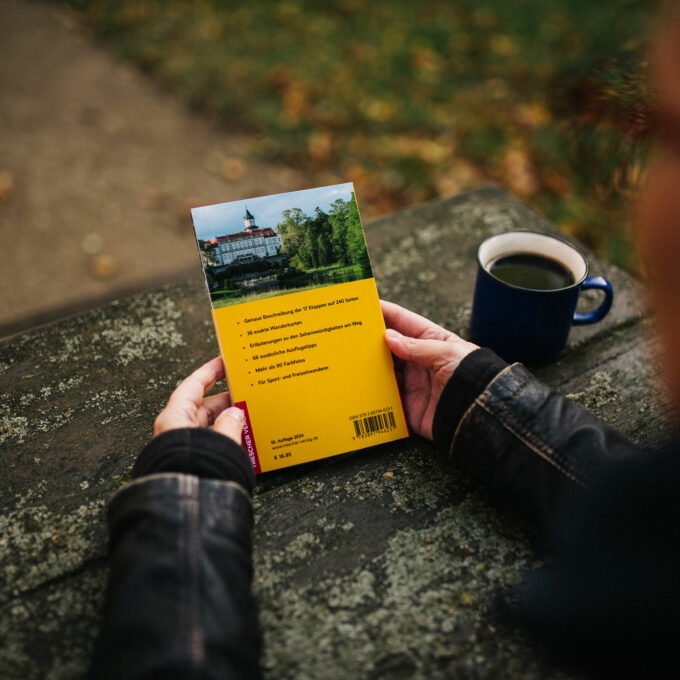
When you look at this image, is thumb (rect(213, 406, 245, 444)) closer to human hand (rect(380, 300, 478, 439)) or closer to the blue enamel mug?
human hand (rect(380, 300, 478, 439))

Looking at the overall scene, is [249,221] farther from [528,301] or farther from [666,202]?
[666,202]

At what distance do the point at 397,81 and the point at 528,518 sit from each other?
10.3ft

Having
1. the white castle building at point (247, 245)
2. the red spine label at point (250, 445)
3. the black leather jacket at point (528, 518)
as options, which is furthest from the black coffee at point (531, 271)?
the red spine label at point (250, 445)

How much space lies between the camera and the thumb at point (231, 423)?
0.95 metres

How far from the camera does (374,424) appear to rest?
107 centimetres

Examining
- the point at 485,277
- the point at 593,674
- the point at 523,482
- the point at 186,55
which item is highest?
the point at 186,55

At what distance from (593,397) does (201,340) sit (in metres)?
0.87

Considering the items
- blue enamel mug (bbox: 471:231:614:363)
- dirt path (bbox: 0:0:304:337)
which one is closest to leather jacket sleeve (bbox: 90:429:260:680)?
blue enamel mug (bbox: 471:231:614:363)

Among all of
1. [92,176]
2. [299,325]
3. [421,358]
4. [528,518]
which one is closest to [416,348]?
[421,358]

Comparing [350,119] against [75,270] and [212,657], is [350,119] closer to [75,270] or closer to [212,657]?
[75,270]

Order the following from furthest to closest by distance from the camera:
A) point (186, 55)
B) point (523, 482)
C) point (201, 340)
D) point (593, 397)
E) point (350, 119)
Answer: point (186, 55) → point (350, 119) → point (201, 340) → point (593, 397) → point (523, 482)

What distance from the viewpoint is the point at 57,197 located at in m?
2.83

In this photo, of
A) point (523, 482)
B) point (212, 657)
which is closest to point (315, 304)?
point (523, 482)

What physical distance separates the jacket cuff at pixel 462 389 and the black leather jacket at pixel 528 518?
0.01 meters
